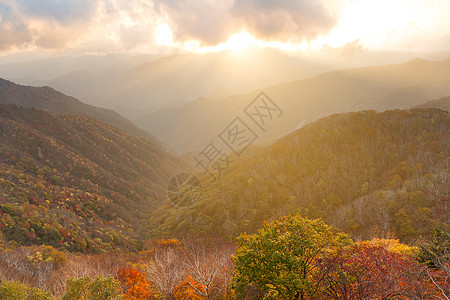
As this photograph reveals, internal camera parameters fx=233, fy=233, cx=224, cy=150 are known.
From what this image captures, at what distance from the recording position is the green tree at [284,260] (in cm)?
1385

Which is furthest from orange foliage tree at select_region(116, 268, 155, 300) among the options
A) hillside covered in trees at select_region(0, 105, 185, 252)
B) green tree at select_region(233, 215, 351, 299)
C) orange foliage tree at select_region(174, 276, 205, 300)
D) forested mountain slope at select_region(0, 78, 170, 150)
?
forested mountain slope at select_region(0, 78, 170, 150)

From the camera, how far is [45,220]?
4844 centimetres

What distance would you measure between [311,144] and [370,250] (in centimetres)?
4373

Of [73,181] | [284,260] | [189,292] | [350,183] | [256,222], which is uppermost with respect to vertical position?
[284,260]

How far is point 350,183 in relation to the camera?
155 ft

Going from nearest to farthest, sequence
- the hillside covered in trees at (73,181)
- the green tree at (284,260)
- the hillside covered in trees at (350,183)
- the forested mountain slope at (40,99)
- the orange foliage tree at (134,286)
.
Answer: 1. the green tree at (284,260)
2. the orange foliage tree at (134,286)
3. the hillside covered in trees at (350,183)
4. the hillside covered in trees at (73,181)
5. the forested mountain slope at (40,99)

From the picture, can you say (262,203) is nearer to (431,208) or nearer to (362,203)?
(362,203)

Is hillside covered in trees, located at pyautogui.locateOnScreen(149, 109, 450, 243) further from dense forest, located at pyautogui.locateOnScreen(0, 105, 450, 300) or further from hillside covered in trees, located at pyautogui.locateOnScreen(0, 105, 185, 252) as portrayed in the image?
hillside covered in trees, located at pyautogui.locateOnScreen(0, 105, 185, 252)

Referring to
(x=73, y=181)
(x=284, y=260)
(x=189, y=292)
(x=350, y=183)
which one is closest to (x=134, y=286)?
(x=189, y=292)

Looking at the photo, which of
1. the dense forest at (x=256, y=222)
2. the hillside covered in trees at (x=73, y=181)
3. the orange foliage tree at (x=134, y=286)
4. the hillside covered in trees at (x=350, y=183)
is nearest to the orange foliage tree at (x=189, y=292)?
the dense forest at (x=256, y=222)

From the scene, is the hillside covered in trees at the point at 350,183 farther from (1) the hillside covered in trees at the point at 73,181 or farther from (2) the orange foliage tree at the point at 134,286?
(2) the orange foliage tree at the point at 134,286

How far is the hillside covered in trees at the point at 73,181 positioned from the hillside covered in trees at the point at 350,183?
53.1ft

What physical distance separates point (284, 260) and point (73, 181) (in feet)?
259

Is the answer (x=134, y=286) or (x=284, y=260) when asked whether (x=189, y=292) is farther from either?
(x=284, y=260)
